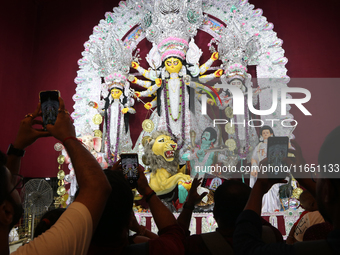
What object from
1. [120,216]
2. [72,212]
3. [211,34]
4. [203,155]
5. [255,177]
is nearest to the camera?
[72,212]

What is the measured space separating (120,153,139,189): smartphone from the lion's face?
2.62 metres

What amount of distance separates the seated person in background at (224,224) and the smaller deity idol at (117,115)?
370 cm

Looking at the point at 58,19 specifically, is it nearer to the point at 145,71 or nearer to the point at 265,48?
the point at 145,71

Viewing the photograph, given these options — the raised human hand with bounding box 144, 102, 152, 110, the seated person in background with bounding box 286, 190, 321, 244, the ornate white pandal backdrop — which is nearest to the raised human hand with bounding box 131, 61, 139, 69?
the ornate white pandal backdrop

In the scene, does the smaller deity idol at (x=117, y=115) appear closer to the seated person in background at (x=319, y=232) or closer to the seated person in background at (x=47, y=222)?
the seated person in background at (x=47, y=222)

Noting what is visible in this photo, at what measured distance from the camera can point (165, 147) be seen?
4281 millimetres

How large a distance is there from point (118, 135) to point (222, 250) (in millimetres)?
4071

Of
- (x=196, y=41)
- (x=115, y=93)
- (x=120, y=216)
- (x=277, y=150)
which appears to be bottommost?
(x=120, y=216)

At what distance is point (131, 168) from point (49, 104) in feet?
1.92

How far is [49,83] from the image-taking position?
235 inches

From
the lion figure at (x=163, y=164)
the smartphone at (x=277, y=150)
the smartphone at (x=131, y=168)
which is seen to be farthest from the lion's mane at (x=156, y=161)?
the smartphone at (x=277, y=150)

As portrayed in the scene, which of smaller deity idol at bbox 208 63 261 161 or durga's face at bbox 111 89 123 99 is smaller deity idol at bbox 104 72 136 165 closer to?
durga's face at bbox 111 89 123 99

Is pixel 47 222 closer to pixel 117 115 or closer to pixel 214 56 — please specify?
pixel 117 115

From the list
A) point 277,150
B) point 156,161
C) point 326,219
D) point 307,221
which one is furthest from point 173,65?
point 326,219
